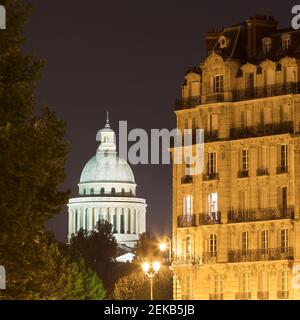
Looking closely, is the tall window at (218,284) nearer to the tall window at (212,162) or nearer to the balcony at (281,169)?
the tall window at (212,162)

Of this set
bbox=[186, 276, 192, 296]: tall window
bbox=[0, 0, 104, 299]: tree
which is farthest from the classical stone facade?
bbox=[0, 0, 104, 299]: tree

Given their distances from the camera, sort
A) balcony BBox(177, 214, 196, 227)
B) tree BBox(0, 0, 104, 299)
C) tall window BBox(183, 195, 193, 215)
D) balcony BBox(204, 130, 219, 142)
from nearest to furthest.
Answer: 1. tree BBox(0, 0, 104, 299)
2. balcony BBox(204, 130, 219, 142)
3. balcony BBox(177, 214, 196, 227)
4. tall window BBox(183, 195, 193, 215)

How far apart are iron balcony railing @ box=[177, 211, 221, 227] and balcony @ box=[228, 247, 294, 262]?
3266 mm

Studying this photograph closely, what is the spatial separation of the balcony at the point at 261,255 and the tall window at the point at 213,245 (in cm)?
160

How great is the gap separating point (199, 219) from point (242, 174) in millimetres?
5753

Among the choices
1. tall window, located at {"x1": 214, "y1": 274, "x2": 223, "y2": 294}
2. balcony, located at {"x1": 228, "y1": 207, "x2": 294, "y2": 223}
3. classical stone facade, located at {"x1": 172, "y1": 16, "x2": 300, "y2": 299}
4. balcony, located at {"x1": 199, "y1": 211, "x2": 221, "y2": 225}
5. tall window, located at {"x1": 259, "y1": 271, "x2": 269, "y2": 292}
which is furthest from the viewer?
balcony, located at {"x1": 199, "y1": 211, "x2": 221, "y2": 225}

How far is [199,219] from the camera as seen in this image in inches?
4882

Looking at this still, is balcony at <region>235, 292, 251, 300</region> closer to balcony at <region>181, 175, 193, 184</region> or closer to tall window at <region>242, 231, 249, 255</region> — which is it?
tall window at <region>242, 231, 249, 255</region>

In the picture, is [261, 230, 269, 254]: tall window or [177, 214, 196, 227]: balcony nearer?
[261, 230, 269, 254]: tall window

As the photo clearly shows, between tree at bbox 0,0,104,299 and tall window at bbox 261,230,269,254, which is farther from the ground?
tall window at bbox 261,230,269,254

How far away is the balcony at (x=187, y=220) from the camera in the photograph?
124m

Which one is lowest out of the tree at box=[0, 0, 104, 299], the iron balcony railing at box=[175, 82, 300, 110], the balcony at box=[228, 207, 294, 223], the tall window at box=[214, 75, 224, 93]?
the tree at box=[0, 0, 104, 299]

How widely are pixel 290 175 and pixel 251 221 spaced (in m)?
5.26

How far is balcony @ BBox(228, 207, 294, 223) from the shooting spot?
117 m
